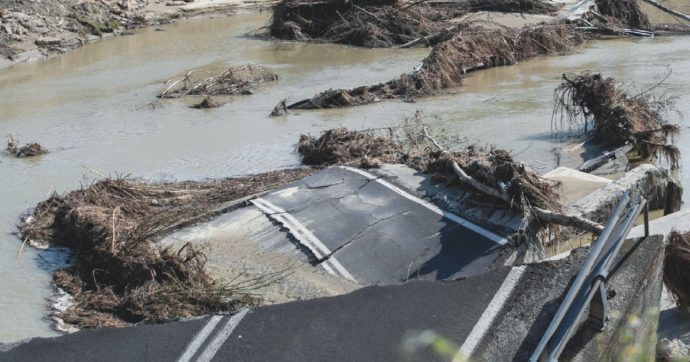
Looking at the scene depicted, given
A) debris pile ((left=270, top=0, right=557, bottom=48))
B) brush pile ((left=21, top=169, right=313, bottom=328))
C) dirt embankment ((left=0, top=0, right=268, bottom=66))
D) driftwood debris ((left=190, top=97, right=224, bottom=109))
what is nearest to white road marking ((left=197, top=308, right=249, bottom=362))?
brush pile ((left=21, top=169, right=313, bottom=328))

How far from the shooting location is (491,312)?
15.9 feet

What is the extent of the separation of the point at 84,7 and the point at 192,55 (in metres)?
6.14

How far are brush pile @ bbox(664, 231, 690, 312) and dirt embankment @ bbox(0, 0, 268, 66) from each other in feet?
61.6

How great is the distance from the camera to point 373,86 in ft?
50.7

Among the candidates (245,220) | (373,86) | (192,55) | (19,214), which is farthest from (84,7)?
(245,220)

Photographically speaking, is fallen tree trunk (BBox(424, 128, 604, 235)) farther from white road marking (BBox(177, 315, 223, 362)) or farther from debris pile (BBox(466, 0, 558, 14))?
debris pile (BBox(466, 0, 558, 14))

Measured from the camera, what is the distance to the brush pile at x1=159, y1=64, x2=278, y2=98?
54.7ft

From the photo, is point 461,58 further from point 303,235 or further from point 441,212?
point 303,235

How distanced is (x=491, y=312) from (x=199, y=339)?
181cm

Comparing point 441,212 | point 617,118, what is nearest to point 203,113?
point 617,118

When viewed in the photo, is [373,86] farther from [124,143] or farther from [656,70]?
[656,70]

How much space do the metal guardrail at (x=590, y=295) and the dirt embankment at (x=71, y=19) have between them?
19.2m

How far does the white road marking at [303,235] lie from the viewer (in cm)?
775

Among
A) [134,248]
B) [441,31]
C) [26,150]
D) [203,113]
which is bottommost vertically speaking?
[26,150]
